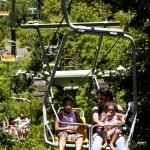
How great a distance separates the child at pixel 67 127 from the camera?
673cm

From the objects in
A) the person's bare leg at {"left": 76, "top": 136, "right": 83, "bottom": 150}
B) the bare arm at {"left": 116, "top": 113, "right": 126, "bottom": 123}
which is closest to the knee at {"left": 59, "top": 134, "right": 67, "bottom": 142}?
the person's bare leg at {"left": 76, "top": 136, "right": 83, "bottom": 150}

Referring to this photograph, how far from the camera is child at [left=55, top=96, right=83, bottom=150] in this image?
673 cm

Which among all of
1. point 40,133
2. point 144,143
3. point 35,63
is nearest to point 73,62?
point 40,133

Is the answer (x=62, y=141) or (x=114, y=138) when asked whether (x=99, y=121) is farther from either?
(x=62, y=141)

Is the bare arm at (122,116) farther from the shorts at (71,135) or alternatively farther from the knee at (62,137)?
the knee at (62,137)

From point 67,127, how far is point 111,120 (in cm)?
56

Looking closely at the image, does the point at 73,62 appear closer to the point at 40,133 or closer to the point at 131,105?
the point at 40,133

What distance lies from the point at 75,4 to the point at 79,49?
2560 millimetres

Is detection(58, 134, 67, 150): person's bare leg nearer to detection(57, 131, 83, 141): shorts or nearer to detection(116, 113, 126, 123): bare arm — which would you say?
detection(57, 131, 83, 141): shorts

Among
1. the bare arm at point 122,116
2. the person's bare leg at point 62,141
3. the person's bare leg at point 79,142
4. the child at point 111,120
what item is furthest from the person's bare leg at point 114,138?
the person's bare leg at point 62,141

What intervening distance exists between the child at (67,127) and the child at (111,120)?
1.19 feet

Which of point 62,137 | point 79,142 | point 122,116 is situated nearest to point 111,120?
point 122,116

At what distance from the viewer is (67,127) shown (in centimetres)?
686

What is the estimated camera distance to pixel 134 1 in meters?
11.4
